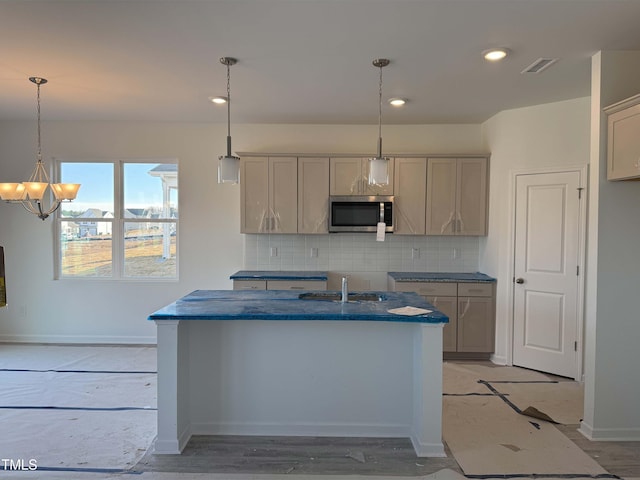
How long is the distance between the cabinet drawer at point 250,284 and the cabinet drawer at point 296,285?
0.07 metres

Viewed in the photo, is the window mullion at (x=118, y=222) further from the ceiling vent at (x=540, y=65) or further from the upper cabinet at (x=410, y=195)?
the ceiling vent at (x=540, y=65)

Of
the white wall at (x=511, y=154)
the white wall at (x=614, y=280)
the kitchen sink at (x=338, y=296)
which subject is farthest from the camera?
the white wall at (x=511, y=154)

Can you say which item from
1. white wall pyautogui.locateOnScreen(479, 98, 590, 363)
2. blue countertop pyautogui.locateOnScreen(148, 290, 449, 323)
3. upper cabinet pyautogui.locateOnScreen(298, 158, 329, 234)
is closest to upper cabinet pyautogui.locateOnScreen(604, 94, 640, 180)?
white wall pyautogui.locateOnScreen(479, 98, 590, 363)

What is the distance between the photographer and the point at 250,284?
457 cm

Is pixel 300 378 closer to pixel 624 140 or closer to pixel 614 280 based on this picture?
pixel 614 280

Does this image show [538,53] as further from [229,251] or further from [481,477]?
[229,251]

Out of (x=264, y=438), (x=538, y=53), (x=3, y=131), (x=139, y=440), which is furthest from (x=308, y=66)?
(x=3, y=131)

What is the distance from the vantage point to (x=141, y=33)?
2.61 meters

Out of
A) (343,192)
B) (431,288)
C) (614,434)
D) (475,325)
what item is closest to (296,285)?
(343,192)

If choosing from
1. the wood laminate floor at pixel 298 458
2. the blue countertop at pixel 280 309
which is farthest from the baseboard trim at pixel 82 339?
the wood laminate floor at pixel 298 458

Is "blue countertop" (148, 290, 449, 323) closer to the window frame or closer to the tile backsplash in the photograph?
the tile backsplash

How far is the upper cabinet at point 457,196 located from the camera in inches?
185

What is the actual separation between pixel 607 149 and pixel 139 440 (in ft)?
12.1

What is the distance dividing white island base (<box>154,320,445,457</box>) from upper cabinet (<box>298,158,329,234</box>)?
2095mm
